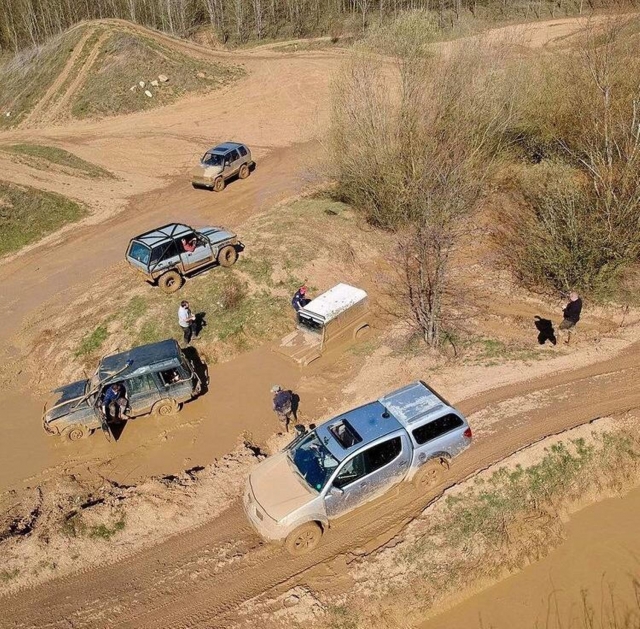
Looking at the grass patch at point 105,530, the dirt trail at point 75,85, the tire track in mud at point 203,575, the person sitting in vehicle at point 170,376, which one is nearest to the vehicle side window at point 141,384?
the person sitting in vehicle at point 170,376

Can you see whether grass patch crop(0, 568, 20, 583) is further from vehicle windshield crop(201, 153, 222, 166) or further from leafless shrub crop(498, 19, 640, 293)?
vehicle windshield crop(201, 153, 222, 166)

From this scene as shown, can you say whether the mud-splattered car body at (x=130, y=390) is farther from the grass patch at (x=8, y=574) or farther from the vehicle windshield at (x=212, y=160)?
the vehicle windshield at (x=212, y=160)

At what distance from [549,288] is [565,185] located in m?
4.57

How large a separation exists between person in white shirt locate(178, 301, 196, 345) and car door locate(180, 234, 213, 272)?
2.55m

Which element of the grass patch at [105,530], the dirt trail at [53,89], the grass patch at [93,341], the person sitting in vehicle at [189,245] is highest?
the dirt trail at [53,89]

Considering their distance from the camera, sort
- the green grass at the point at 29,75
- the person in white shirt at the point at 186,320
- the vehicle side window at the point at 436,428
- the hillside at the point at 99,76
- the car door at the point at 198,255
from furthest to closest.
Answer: the green grass at the point at 29,75 < the hillside at the point at 99,76 < the car door at the point at 198,255 < the person in white shirt at the point at 186,320 < the vehicle side window at the point at 436,428

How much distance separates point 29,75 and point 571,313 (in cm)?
4448

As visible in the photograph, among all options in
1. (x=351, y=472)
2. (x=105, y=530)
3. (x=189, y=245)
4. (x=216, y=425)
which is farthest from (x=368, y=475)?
(x=189, y=245)

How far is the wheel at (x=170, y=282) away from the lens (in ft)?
60.5

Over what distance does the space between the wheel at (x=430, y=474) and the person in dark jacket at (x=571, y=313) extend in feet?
21.4

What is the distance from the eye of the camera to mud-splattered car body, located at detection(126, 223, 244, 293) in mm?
18188

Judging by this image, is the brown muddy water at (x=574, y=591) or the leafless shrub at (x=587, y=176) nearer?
the brown muddy water at (x=574, y=591)

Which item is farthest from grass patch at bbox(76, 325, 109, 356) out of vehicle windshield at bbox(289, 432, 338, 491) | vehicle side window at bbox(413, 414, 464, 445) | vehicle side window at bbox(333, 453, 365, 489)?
vehicle side window at bbox(413, 414, 464, 445)

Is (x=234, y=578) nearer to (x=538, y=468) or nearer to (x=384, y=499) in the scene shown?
(x=384, y=499)
